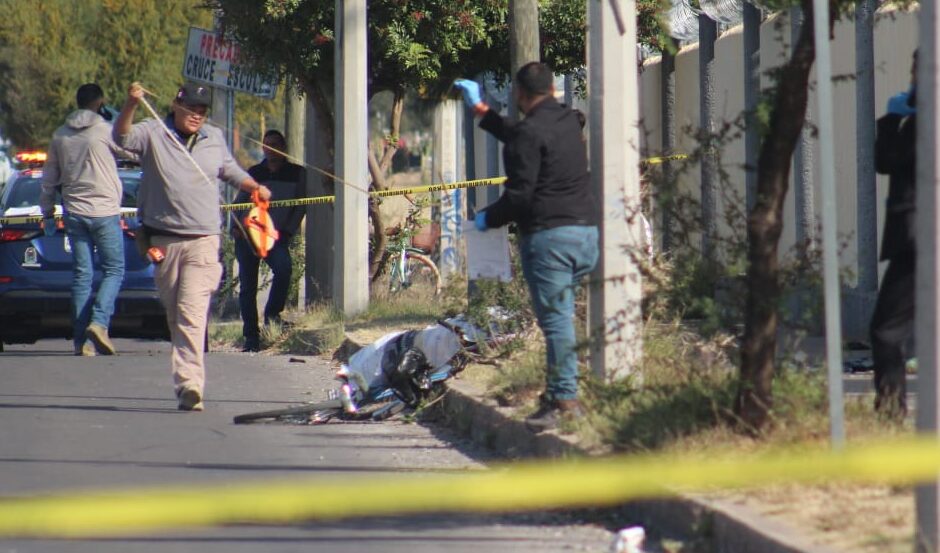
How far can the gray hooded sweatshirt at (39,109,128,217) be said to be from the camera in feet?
38.8

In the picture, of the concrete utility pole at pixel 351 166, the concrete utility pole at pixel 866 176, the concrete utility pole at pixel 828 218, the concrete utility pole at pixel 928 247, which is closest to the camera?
the concrete utility pole at pixel 928 247

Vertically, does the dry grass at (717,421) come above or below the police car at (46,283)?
below

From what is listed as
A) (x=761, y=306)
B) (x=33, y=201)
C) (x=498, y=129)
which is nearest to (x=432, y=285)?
(x=33, y=201)

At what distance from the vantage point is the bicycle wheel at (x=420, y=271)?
16.7 m

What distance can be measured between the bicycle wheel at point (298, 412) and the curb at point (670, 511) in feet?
2.93

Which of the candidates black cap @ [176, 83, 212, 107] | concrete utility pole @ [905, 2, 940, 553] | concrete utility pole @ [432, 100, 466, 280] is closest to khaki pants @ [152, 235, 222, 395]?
black cap @ [176, 83, 212, 107]

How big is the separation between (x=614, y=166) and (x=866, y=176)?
433 cm

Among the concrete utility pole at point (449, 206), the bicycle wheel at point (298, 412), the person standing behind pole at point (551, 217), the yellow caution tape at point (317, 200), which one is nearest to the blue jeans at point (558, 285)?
the person standing behind pole at point (551, 217)

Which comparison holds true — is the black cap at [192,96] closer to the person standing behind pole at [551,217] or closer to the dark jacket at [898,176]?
the person standing behind pole at [551,217]

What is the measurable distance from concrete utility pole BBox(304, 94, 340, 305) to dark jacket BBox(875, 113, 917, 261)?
8673mm

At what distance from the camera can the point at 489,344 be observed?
9406 millimetres

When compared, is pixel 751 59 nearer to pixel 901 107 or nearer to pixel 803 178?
pixel 803 178

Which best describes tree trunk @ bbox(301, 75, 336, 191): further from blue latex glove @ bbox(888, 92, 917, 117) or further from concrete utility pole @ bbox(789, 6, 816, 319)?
blue latex glove @ bbox(888, 92, 917, 117)

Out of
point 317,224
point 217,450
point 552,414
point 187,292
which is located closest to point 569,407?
point 552,414
